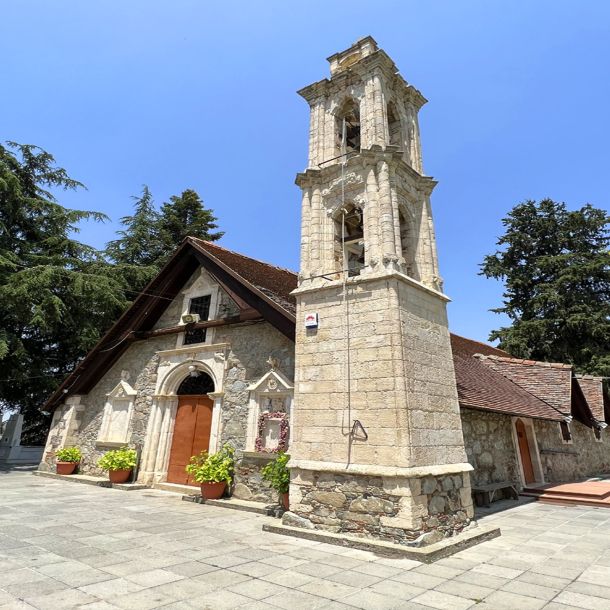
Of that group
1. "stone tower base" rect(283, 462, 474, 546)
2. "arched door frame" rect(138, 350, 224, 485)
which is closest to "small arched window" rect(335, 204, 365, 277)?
"stone tower base" rect(283, 462, 474, 546)

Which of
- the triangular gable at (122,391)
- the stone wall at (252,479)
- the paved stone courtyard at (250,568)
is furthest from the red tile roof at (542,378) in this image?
the triangular gable at (122,391)

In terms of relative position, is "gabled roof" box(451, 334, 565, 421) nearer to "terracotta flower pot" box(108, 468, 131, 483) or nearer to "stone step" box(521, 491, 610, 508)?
"stone step" box(521, 491, 610, 508)

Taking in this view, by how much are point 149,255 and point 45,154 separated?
22.4 feet

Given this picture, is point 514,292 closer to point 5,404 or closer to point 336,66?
point 336,66

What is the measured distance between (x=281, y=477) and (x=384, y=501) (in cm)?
215

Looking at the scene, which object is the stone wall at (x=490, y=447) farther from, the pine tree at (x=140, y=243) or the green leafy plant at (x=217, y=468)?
the pine tree at (x=140, y=243)

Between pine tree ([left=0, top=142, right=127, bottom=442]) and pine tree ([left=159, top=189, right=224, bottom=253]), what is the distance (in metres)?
5.21

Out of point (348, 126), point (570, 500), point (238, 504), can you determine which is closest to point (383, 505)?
point (238, 504)

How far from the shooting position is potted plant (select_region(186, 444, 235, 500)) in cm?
836

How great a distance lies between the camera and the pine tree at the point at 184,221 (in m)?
23.0

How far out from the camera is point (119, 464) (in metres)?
10.3

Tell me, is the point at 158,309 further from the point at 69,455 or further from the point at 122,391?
the point at 69,455

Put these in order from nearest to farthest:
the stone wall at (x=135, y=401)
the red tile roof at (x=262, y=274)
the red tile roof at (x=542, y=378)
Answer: the red tile roof at (x=262, y=274) → the stone wall at (x=135, y=401) → the red tile roof at (x=542, y=378)

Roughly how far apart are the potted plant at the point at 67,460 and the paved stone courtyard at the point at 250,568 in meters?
4.91
